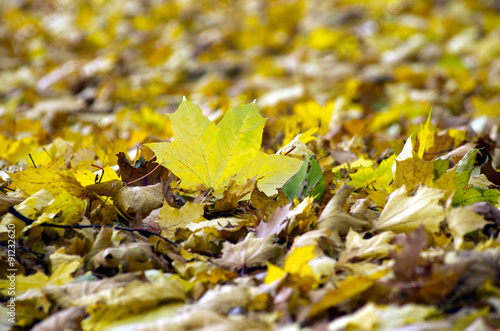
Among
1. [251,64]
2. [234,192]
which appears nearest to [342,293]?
[234,192]

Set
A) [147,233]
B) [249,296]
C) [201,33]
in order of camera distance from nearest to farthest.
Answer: [249,296]
[147,233]
[201,33]

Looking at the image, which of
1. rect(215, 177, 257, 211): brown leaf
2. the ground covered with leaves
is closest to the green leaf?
the ground covered with leaves

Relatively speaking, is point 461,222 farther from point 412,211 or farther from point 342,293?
point 342,293

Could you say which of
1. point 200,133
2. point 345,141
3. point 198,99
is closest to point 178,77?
point 198,99

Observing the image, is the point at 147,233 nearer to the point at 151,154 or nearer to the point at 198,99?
the point at 151,154

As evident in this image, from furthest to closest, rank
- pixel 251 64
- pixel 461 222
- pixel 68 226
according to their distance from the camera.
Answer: pixel 251 64 → pixel 68 226 → pixel 461 222

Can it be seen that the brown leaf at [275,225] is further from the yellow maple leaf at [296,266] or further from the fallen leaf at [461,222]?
the fallen leaf at [461,222]
